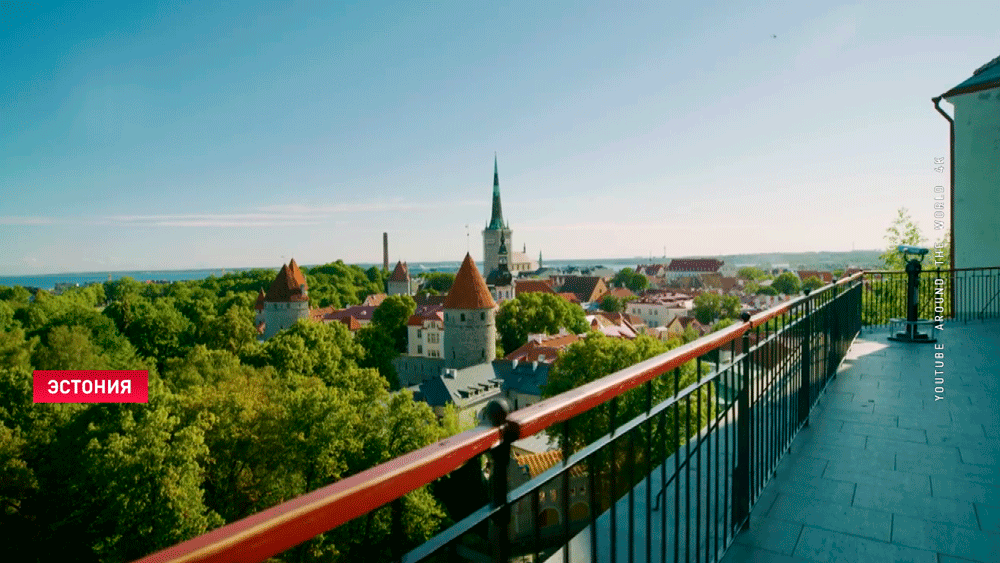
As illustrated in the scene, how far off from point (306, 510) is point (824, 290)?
4810mm

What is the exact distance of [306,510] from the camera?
75cm

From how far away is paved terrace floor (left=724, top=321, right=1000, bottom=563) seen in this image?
2738 millimetres

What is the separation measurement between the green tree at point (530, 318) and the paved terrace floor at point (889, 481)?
3917 cm

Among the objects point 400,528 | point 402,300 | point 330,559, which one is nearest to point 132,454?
point 330,559

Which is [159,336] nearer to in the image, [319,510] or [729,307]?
[319,510]

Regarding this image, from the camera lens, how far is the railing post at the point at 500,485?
1095 mm

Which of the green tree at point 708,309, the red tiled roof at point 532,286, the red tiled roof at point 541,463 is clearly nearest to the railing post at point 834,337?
the red tiled roof at point 541,463

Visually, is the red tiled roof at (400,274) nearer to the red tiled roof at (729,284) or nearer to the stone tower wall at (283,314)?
the stone tower wall at (283,314)

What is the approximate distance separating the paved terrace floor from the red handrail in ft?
7.39

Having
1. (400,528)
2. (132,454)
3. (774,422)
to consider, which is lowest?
(132,454)

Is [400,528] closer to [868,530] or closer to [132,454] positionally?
[868,530]

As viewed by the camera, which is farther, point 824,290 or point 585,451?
point 824,290

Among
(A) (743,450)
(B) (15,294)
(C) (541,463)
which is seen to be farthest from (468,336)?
(B) (15,294)

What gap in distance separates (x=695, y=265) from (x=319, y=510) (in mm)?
132325
